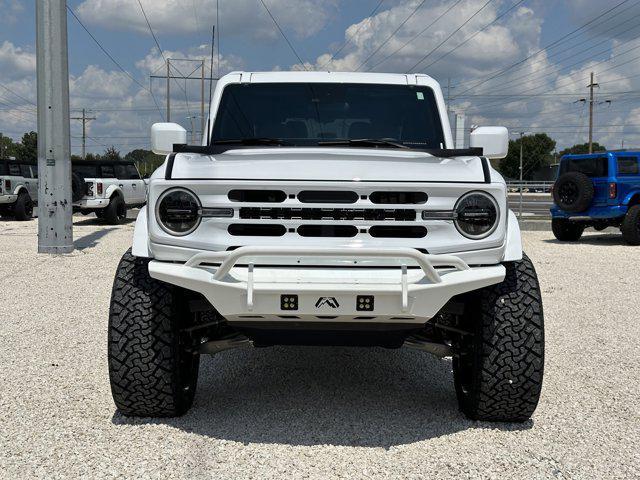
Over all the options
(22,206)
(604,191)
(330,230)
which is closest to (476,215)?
(330,230)

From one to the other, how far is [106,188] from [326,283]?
57.4 feet

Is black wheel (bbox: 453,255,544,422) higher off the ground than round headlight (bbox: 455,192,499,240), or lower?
lower

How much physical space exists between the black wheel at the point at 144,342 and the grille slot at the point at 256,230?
1.78 ft

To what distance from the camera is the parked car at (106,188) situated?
18.9 m

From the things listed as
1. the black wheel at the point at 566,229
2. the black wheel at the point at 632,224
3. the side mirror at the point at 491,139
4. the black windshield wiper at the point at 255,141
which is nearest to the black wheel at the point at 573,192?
the black wheel at the point at 632,224

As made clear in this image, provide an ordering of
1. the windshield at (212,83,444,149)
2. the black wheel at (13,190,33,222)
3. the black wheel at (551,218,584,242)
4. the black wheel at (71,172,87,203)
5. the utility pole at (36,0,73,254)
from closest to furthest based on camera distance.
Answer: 1. the windshield at (212,83,444,149)
2. the utility pole at (36,0,73,254)
3. the black wheel at (551,218,584,242)
4. the black wheel at (71,172,87,203)
5. the black wheel at (13,190,33,222)

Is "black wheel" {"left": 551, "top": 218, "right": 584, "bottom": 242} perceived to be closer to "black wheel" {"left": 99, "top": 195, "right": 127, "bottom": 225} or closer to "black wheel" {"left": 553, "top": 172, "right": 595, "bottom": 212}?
"black wheel" {"left": 553, "top": 172, "right": 595, "bottom": 212}

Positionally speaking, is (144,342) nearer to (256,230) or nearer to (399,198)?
(256,230)

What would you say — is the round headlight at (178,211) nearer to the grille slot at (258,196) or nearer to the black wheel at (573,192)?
the grille slot at (258,196)

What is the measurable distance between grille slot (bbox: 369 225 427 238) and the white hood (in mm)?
231

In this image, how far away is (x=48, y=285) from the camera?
29.8 feet

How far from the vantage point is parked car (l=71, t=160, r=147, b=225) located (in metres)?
18.9

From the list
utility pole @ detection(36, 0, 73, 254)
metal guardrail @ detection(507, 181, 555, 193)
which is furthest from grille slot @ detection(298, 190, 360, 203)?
metal guardrail @ detection(507, 181, 555, 193)

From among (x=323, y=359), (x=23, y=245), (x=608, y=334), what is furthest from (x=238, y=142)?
(x=23, y=245)
